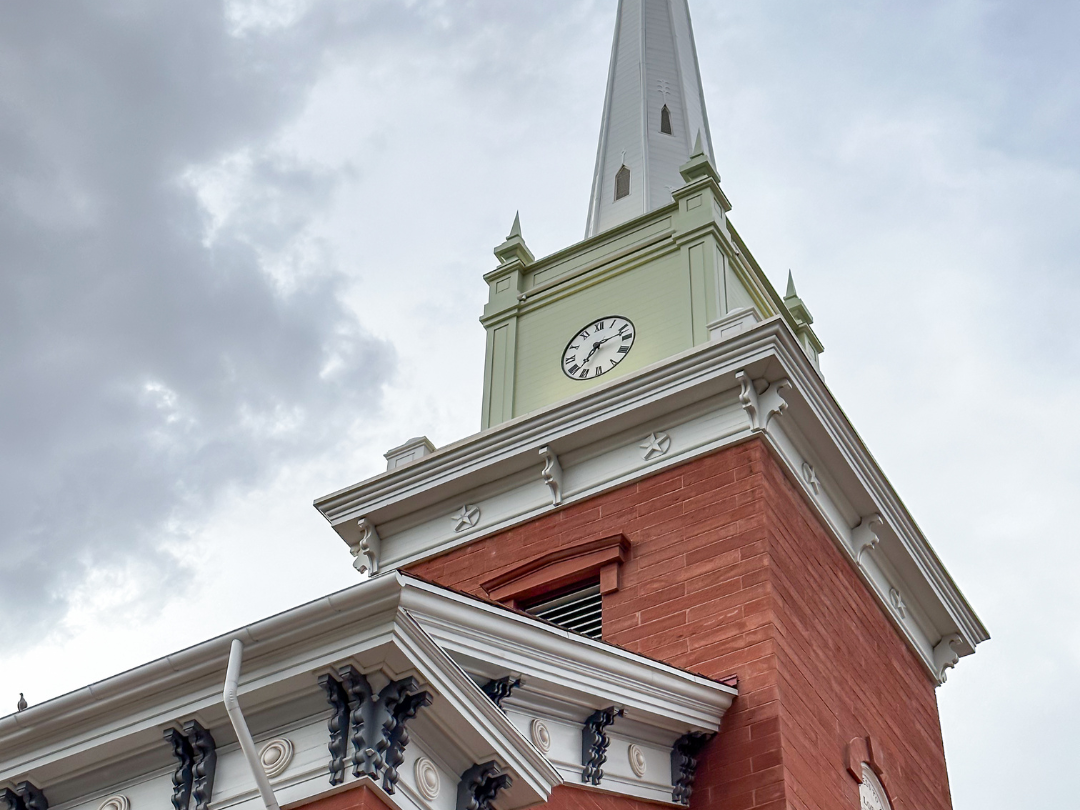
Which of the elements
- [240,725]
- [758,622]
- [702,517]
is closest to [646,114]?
[702,517]

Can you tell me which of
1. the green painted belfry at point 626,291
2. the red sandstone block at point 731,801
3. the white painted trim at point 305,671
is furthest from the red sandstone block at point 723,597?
the white painted trim at point 305,671

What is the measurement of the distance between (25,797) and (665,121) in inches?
674

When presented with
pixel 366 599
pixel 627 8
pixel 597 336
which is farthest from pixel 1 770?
pixel 627 8

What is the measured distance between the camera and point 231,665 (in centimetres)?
1039

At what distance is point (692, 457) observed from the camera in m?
17.8

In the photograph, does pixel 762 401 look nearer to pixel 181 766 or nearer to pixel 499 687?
pixel 499 687

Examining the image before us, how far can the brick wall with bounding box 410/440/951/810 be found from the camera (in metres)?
14.7

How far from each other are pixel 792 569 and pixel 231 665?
310 inches

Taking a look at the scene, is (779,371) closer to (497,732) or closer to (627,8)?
(497,732)

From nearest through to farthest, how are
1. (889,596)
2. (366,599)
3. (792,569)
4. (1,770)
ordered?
(366,599) < (1,770) < (792,569) < (889,596)

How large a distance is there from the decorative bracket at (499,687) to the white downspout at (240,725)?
82.5 inches

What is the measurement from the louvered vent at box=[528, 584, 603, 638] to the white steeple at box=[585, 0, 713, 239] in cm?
738

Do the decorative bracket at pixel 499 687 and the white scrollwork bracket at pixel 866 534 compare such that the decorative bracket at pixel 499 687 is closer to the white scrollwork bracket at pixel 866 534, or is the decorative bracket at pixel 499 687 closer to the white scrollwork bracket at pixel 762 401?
the white scrollwork bracket at pixel 762 401

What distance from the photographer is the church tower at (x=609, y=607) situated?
10602 millimetres
